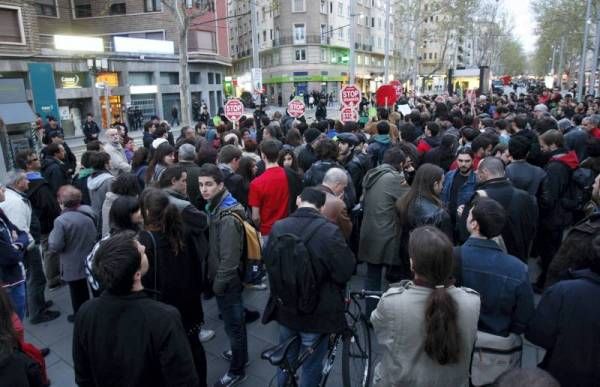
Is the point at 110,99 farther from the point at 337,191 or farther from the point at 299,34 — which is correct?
the point at 337,191

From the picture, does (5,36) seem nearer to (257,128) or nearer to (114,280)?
(257,128)

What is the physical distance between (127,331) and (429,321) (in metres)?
1.53

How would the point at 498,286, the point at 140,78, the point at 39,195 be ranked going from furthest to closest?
the point at 140,78
the point at 39,195
the point at 498,286

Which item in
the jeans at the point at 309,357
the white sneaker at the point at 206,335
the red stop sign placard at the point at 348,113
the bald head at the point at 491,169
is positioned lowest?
the white sneaker at the point at 206,335

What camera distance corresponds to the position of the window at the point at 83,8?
34375 millimetres

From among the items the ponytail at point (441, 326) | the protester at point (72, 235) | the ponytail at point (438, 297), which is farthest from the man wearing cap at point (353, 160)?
the ponytail at point (441, 326)

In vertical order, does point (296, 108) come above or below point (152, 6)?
below

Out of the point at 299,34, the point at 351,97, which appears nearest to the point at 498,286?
the point at 351,97

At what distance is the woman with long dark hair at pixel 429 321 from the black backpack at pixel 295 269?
67cm

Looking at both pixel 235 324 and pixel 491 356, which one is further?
pixel 235 324

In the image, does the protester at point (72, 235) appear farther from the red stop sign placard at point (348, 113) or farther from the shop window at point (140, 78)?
the shop window at point (140, 78)

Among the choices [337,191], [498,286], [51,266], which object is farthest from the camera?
[51,266]

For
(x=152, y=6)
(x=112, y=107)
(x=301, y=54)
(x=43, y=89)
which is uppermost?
(x=152, y=6)

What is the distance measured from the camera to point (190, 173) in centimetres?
568
